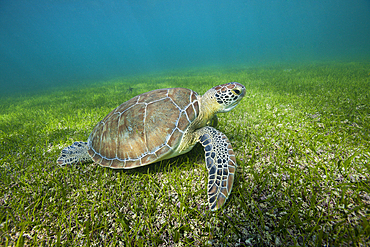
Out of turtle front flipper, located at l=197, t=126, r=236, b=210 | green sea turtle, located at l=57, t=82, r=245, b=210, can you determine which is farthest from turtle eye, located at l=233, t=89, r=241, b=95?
turtle front flipper, located at l=197, t=126, r=236, b=210

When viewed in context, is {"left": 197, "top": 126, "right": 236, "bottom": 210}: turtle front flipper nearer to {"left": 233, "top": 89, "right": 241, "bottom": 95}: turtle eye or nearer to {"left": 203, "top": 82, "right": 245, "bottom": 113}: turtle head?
{"left": 203, "top": 82, "right": 245, "bottom": 113}: turtle head

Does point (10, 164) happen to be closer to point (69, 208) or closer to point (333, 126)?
point (69, 208)

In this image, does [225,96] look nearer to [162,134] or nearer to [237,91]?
[237,91]

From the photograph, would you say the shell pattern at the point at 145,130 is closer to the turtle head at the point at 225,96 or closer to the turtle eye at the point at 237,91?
the turtle head at the point at 225,96

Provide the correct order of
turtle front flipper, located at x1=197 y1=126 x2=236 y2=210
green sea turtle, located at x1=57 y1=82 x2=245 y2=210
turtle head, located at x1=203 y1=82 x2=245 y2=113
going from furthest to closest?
turtle head, located at x1=203 y1=82 x2=245 y2=113 < green sea turtle, located at x1=57 y1=82 x2=245 y2=210 < turtle front flipper, located at x1=197 y1=126 x2=236 y2=210

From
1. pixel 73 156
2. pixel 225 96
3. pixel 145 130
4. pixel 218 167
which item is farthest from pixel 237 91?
pixel 73 156

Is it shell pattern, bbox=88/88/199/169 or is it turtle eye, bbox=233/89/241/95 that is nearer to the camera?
shell pattern, bbox=88/88/199/169

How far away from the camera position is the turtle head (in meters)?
2.11

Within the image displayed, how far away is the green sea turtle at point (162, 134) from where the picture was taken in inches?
69.0

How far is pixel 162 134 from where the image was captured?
187 cm

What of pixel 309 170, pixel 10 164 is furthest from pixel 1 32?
pixel 309 170

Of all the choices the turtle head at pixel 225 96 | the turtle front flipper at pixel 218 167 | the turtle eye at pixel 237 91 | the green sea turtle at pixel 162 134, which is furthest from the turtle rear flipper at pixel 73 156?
the turtle eye at pixel 237 91

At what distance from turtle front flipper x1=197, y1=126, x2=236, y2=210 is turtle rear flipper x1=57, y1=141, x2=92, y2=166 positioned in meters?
1.85

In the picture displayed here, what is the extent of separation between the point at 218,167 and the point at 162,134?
32.2 inches
